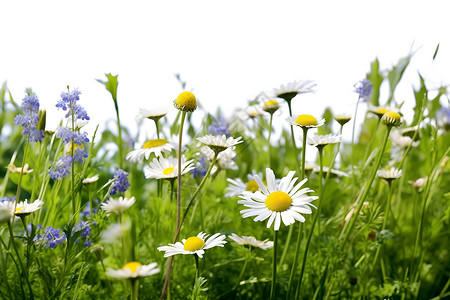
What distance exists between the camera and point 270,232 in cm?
124

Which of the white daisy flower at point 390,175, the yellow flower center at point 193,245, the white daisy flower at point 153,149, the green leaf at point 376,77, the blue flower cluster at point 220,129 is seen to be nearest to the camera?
the yellow flower center at point 193,245

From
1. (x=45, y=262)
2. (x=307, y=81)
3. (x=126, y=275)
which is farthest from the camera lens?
(x=45, y=262)

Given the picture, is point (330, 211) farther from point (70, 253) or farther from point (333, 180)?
point (70, 253)

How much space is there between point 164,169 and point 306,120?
0.29 m

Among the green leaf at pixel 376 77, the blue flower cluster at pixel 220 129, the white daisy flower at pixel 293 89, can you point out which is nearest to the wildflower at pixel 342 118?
the white daisy flower at pixel 293 89

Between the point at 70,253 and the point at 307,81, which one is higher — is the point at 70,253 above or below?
below

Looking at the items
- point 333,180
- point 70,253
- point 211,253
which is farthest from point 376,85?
point 70,253

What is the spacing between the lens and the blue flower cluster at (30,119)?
974 millimetres

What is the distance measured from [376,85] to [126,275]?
1106mm

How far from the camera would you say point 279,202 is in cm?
85

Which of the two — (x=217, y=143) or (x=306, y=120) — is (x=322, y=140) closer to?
(x=306, y=120)

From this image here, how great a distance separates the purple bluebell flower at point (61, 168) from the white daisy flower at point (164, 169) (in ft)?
0.47

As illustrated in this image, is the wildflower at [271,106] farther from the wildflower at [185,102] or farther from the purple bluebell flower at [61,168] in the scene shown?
the purple bluebell flower at [61,168]

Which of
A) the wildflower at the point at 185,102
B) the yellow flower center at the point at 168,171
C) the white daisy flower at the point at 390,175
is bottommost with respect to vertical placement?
the white daisy flower at the point at 390,175
